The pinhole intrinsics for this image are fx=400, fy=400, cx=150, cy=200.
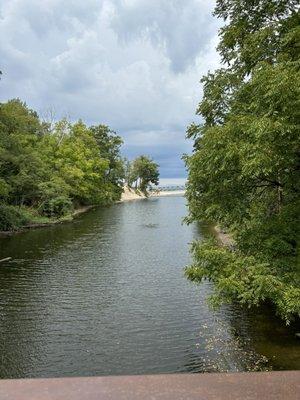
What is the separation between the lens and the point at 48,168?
53.2 metres

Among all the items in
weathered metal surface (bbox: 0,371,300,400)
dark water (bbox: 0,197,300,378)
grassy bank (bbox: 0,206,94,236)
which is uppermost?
weathered metal surface (bbox: 0,371,300,400)

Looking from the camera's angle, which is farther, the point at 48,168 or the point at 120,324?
the point at 48,168

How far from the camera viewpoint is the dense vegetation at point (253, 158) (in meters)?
8.80

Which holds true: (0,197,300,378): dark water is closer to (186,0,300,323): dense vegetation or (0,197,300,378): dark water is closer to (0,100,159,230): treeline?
(186,0,300,323): dense vegetation

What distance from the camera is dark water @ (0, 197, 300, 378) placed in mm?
11133

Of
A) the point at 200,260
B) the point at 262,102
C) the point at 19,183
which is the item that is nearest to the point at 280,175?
the point at 262,102

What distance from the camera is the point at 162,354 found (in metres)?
11.7

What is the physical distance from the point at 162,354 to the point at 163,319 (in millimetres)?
2913

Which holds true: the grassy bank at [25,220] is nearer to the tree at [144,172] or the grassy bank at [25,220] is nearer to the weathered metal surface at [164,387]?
the weathered metal surface at [164,387]

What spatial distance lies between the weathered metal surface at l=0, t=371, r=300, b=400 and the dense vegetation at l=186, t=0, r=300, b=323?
282 inches

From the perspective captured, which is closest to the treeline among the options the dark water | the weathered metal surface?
the dark water

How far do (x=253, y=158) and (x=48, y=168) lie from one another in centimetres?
4729

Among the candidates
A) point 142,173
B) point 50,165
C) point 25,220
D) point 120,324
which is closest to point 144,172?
point 142,173

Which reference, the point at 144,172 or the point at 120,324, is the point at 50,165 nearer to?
the point at 120,324
